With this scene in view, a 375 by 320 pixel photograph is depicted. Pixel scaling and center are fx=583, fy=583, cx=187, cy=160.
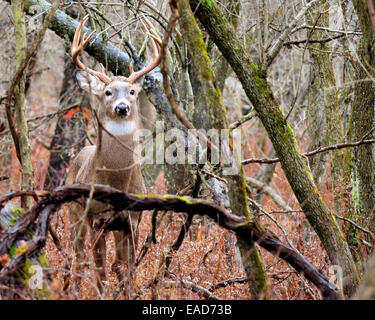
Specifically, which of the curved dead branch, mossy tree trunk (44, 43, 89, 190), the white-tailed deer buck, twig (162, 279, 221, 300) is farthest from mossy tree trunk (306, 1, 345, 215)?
mossy tree trunk (44, 43, 89, 190)

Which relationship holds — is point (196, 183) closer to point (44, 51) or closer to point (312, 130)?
point (312, 130)

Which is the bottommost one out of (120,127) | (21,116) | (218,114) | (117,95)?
(218,114)

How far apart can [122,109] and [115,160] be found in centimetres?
52

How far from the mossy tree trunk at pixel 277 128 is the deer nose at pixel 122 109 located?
5.94 ft

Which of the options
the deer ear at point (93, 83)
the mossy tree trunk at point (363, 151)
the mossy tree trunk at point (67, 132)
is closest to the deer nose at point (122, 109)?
the deer ear at point (93, 83)

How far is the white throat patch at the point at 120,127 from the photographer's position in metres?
5.92

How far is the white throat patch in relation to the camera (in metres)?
5.92

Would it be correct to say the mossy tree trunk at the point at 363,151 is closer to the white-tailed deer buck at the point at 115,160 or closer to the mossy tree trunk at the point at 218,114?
the mossy tree trunk at the point at 218,114

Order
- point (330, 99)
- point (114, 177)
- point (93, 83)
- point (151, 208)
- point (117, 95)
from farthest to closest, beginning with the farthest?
point (93, 83) → point (330, 99) → point (117, 95) → point (114, 177) → point (151, 208)

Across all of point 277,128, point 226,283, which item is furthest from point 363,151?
point 226,283

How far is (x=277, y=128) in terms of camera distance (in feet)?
13.6

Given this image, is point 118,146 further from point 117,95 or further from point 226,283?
point 226,283

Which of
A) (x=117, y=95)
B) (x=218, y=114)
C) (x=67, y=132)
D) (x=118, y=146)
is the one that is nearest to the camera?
(x=218, y=114)
